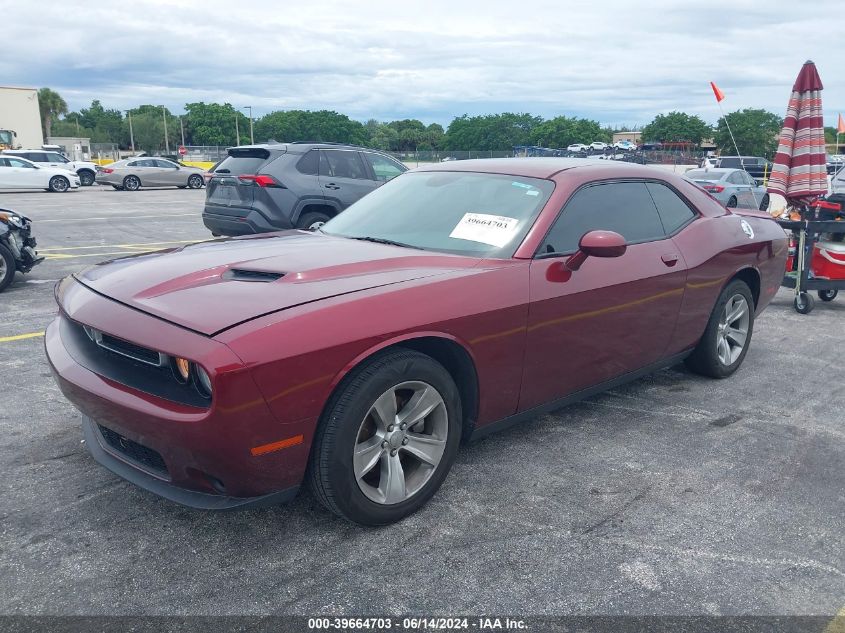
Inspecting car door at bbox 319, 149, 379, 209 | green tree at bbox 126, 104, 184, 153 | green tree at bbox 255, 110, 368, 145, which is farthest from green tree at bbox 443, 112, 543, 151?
car door at bbox 319, 149, 379, 209

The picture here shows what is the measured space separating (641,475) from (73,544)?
8.56 ft

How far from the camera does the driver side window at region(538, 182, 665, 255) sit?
3787mm

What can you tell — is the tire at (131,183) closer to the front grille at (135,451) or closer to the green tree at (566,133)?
the front grille at (135,451)

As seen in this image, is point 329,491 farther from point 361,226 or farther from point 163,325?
point 361,226

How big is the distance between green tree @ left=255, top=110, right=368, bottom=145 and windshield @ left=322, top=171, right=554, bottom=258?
87.9 m

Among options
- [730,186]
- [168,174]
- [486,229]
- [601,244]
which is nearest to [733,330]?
[601,244]

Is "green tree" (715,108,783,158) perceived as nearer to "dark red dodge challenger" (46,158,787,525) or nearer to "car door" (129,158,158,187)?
"car door" (129,158,158,187)

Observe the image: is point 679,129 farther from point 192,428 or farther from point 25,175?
point 192,428

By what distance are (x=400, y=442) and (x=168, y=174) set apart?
30.6 metres

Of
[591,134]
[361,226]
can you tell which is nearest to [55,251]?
[361,226]

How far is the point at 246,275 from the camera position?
3.15 m

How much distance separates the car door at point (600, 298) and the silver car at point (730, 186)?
14.5 metres

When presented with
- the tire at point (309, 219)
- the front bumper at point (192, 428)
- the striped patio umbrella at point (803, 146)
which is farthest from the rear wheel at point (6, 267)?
the striped patio umbrella at point (803, 146)

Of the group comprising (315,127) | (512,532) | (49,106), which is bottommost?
(512,532)
